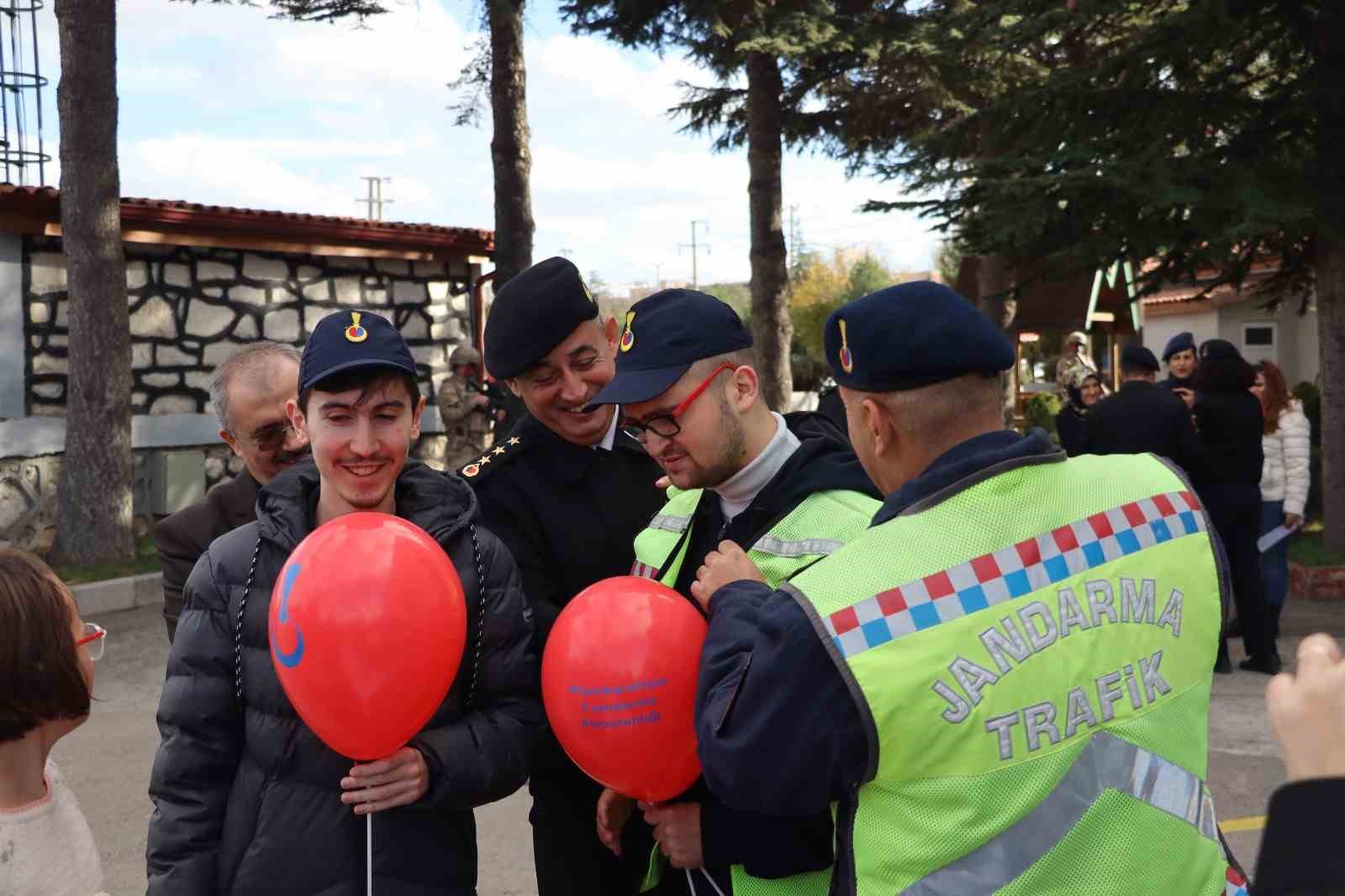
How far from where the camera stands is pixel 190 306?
12.6 meters

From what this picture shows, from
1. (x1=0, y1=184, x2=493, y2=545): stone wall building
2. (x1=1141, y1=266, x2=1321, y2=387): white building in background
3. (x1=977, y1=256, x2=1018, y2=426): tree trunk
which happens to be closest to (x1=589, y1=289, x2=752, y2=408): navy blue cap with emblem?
(x1=0, y1=184, x2=493, y2=545): stone wall building

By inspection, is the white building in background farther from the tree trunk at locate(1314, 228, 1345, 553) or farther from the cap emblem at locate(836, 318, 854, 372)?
the cap emblem at locate(836, 318, 854, 372)

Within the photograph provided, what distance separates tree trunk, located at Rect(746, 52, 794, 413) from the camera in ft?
50.3

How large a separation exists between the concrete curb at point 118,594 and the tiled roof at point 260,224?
3.72m

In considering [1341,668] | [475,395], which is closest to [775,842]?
[1341,668]

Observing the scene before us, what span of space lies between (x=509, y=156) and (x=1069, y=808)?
40.5 ft

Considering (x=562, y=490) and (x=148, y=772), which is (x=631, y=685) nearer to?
(x=562, y=490)

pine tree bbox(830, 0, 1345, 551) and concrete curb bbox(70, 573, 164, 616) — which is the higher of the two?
pine tree bbox(830, 0, 1345, 551)

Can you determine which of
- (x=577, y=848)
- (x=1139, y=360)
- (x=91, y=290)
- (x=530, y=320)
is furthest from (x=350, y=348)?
(x=91, y=290)

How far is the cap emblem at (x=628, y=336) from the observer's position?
8.05ft

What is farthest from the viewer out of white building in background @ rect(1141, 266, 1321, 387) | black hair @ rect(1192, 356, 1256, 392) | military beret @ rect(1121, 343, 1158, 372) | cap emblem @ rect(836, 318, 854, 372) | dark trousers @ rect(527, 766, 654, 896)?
white building in background @ rect(1141, 266, 1321, 387)

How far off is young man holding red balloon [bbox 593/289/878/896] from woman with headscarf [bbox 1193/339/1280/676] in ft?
18.2

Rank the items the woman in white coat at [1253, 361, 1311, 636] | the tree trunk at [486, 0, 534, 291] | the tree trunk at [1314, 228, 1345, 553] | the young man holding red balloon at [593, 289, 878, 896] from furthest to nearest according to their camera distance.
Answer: the tree trunk at [486, 0, 534, 291]
the tree trunk at [1314, 228, 1345, 553]
the woman in white coat at [1253, 361, 1311, 636]
the young man holding red balloon at [593, 289, 878, 896]

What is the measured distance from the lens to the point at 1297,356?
27781mm
